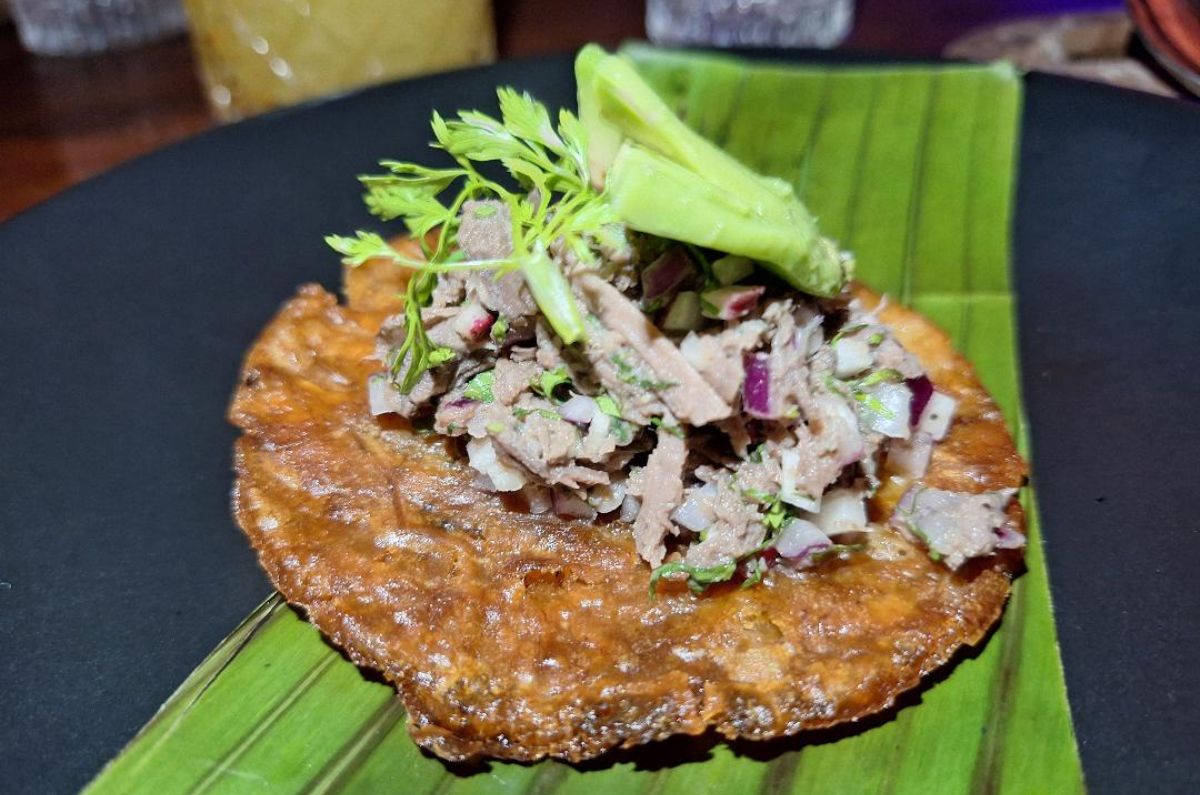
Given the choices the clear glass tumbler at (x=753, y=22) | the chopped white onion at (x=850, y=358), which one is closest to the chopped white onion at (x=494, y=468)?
the chopped white onion at (x=850, y=358)

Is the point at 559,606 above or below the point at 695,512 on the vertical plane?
below

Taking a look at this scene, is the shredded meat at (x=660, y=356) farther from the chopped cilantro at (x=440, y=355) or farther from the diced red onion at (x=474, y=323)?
the chopped cilantro at (x=440, y=355)

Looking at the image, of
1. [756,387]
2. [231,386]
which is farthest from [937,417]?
[231,386]

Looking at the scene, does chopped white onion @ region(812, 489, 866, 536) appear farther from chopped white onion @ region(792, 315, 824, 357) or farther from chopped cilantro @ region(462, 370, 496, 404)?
chopped cilantro @ region(462, 370, 496, 404)

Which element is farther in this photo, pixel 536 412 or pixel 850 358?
pixel 850 358

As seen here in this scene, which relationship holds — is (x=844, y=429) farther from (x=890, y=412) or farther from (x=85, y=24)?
(x=85, y=24)

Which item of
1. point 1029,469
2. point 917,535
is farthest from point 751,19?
point 917,535

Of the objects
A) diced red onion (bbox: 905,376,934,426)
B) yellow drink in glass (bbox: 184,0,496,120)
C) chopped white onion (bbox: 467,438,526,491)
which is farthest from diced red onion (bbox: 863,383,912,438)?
yellow drink in glass (bbox: 184,0,496,120)

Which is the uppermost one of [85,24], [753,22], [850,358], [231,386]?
[850,358]
